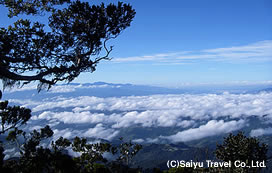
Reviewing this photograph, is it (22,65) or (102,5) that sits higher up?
(102,5)

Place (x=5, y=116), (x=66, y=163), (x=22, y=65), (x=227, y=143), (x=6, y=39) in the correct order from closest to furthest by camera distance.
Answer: (x=6, y=39) < (x=22, y=65) < (x=66, y=163) < (x=5, y=116) < (x=227, y=143)

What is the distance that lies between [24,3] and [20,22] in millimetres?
1701

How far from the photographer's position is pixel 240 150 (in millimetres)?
32750

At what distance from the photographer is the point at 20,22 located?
1290 cm

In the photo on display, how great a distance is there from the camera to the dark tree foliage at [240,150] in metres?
32.2

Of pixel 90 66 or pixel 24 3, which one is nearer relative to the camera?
pixel 24 3

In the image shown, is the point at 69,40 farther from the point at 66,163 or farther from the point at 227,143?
the point at 227,143

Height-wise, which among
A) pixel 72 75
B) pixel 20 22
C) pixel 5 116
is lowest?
pixel 5 116

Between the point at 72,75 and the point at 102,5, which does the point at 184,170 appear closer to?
the point at 72,75

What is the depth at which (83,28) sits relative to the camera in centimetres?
1382

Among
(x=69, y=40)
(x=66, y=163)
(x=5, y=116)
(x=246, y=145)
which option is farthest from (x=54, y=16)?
(x=246, y=145)

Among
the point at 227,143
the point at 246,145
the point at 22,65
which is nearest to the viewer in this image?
the point at 22,65

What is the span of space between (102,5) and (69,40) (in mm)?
3446

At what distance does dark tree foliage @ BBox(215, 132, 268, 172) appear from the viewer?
1267 inches
